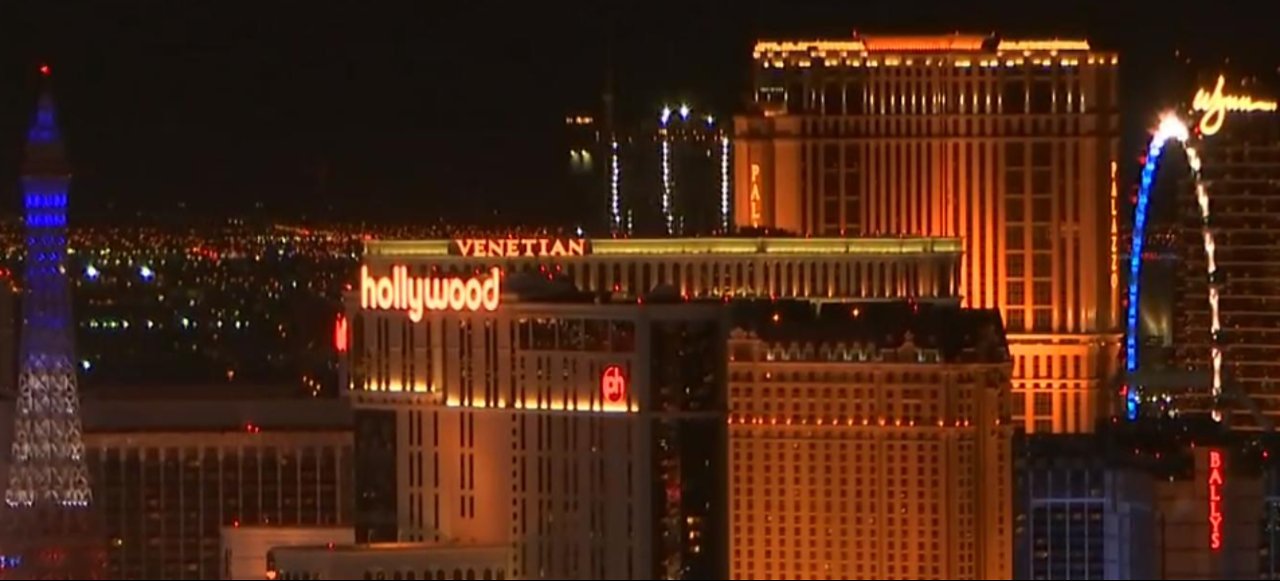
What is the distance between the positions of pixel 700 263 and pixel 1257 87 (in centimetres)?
3211

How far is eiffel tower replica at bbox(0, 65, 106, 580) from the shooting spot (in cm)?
11100

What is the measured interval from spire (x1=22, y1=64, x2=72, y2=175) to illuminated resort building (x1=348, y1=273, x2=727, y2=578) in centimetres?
1724

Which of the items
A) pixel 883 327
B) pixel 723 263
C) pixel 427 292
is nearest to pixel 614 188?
pixel 723 263

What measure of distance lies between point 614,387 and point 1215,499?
16756 mm

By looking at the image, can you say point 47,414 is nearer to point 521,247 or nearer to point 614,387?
point 521,247

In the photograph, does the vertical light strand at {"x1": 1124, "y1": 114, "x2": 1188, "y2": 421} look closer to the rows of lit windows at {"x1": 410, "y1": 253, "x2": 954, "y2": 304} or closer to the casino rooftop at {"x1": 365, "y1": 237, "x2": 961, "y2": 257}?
the casino rooftop at {"x1": 365, "y1": 237, "x2": 961, "y2": 257}

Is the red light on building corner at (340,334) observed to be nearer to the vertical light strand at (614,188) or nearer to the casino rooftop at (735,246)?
the casino rooftop at (735,246)

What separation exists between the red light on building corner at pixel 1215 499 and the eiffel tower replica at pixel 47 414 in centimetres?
1948

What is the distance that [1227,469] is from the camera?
370ft

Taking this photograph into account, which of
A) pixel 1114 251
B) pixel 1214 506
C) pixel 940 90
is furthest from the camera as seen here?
pixel 1114 251

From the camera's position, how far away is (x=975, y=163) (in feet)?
367

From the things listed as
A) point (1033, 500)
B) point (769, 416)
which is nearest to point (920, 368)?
point (769, 416)

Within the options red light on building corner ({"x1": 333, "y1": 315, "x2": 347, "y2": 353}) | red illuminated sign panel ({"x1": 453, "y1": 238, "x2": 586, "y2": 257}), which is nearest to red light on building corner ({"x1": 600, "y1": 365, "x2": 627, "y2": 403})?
red illuminated sign panel ({"x1": 453, "y1": 238, "x2": 586, "y2": 257})

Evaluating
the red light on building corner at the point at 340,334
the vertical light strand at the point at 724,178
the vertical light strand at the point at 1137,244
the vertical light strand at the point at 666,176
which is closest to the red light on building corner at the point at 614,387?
the red light on building corner at the point at 340,334
